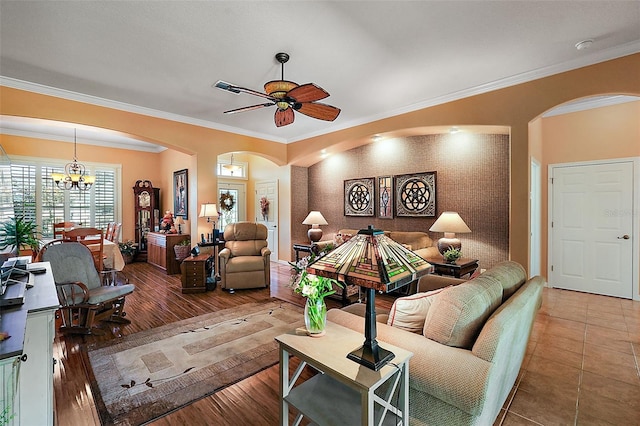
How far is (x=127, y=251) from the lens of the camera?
696 centimetres

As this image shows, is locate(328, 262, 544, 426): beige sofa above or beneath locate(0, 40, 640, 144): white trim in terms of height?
beneath

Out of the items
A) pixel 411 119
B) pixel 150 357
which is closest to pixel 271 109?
pixel 411 119

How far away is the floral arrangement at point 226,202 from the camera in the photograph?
7.64 metres

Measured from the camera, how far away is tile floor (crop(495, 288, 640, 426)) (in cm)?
192

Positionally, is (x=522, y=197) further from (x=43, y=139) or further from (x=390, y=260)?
(x=43, y=139)

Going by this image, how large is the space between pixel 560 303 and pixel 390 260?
14.3ft

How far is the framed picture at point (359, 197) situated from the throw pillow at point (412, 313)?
4.06m

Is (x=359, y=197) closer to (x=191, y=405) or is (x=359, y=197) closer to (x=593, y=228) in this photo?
(x=593, y=228)

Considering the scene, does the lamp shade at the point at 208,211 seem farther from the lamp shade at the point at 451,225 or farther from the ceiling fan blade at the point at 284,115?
the lamp shade at the point at 451,225

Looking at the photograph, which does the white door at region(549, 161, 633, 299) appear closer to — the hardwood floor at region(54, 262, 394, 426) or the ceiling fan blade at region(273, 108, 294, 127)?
Result: the hardwood floor at region(54, 262, 394, 426)

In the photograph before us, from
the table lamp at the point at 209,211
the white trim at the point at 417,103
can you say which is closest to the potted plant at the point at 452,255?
the white trim at the point at 417,103

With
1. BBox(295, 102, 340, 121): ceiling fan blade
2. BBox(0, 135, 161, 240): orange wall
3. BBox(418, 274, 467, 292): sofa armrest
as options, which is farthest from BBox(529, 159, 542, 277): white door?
BBox(0, 135, 161, 240): orange wall

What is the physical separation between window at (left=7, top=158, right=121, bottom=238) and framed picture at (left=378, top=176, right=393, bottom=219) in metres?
6.67

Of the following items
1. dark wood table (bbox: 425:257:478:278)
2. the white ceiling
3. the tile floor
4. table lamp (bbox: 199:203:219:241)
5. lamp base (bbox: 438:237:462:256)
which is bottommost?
the tile floor
